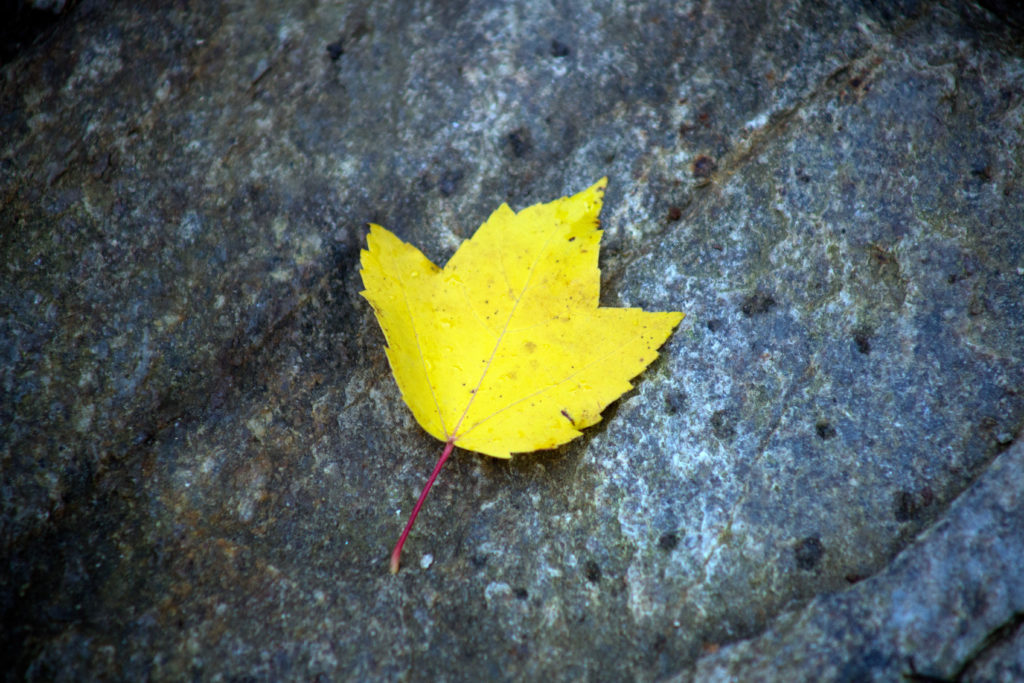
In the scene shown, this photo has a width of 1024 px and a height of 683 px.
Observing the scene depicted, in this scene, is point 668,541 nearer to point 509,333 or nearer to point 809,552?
point 809,552

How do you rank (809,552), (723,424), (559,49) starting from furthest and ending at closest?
(559,49) < (723,424) < (809,552)

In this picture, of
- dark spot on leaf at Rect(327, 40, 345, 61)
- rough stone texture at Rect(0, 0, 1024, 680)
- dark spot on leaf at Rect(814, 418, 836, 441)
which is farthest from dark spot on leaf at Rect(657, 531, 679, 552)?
dark spot on leaf at Rect(327, 40, 345, 61)

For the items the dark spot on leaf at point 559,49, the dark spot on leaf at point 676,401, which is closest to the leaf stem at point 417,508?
the dark spot on leaf at point 676,401

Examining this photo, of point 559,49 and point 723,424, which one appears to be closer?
point 723,424

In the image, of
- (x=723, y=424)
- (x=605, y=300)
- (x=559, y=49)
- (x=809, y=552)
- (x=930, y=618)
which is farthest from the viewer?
(x=559, y=49)

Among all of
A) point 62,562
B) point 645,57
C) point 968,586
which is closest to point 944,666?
point 968,586

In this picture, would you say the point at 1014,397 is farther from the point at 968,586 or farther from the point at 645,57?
the point at 645,57

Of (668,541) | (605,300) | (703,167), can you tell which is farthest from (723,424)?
(703,167)
